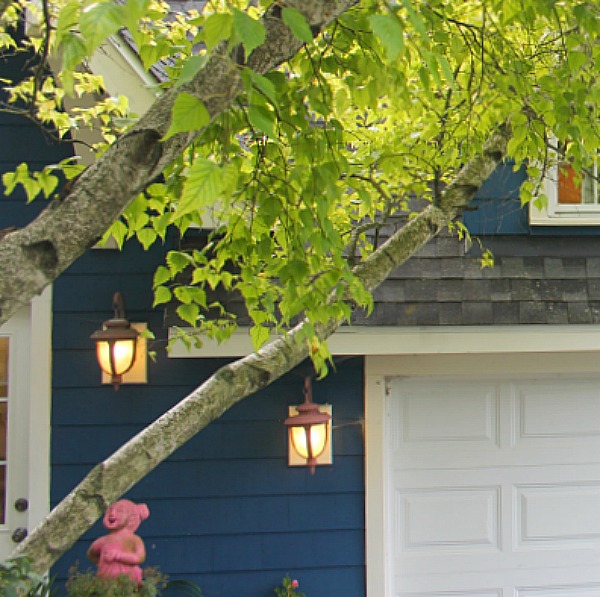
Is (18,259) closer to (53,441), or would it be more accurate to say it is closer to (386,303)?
(386,303)

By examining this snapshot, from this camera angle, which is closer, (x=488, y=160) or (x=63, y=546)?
(x=63, y=546)

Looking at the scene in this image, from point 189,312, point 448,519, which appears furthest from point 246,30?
point 448,519

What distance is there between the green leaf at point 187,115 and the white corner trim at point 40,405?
132 inches

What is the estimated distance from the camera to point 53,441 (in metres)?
4.70

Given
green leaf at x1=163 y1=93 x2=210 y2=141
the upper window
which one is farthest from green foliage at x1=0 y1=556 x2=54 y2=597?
the upper window

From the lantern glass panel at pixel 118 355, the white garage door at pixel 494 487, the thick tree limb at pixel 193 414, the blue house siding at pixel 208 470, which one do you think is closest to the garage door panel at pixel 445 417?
the white garage door at pixel 494 487

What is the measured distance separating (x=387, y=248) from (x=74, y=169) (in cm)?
126

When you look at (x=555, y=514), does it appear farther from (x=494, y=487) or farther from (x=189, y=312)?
(x=189, y=312)

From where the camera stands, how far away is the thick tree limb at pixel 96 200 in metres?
1.79

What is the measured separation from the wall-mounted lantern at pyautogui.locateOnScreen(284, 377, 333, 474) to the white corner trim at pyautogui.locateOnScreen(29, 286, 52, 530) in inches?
54.2

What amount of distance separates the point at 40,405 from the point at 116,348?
63cm

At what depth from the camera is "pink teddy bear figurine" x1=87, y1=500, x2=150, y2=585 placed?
4031 millimetres

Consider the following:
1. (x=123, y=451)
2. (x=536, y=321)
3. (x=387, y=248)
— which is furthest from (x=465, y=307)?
(x=123, y=451)

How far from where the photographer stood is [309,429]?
15.0 feet
